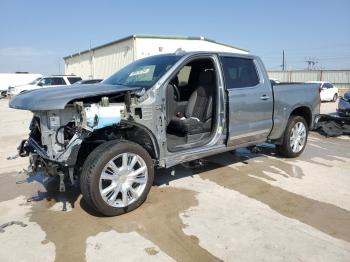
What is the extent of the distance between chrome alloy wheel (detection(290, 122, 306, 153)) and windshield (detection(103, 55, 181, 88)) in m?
2.87

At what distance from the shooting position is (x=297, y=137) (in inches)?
253

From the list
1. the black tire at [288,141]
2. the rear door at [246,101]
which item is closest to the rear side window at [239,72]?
the rear door at [246,101]

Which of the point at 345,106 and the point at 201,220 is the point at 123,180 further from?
the point at 345,106

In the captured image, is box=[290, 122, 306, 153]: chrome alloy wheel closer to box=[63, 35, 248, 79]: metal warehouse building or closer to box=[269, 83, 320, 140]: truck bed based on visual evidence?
box=[269, 83, 320, 140]: truck bed

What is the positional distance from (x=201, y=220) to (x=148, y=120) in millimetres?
1306

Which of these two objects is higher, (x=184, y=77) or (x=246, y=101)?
(x=184, y=77)

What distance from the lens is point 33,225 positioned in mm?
3725

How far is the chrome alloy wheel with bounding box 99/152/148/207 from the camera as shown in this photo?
3.77 meters

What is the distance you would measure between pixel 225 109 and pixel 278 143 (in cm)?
185

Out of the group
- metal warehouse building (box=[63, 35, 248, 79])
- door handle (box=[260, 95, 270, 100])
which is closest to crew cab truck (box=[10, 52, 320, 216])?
door handle (box=[260, 95, 270, 100])

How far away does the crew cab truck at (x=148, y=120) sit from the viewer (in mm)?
3717

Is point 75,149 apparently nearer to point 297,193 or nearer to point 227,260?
point 227,260

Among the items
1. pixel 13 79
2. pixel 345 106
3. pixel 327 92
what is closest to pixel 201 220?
pixel 345 106

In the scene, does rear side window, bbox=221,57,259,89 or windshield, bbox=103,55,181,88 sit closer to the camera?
windshield, bbox=103,55,181,88
